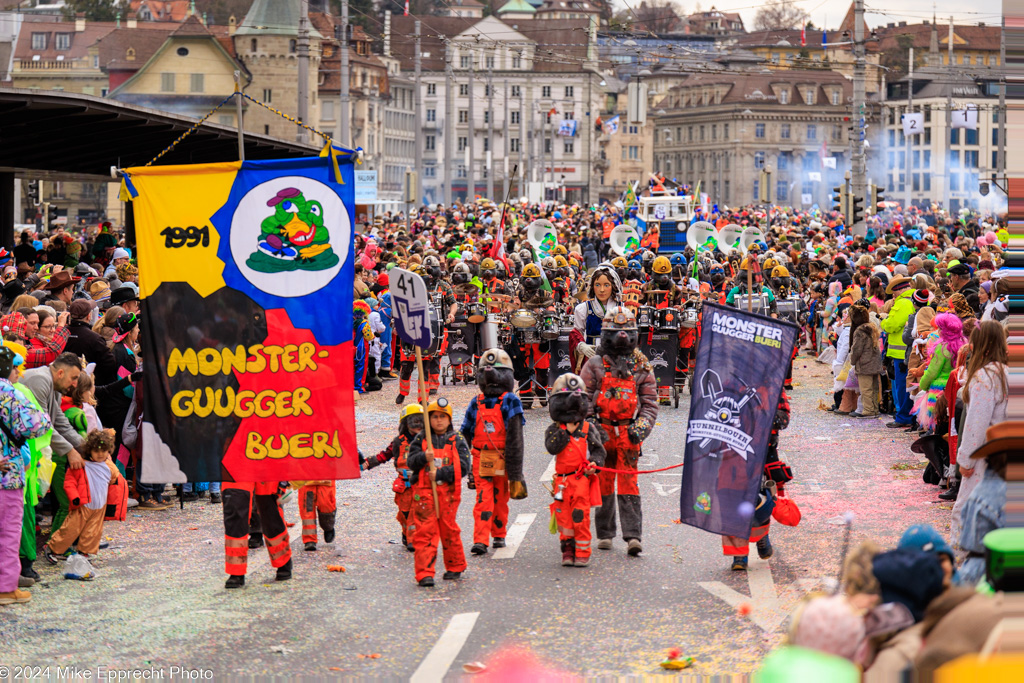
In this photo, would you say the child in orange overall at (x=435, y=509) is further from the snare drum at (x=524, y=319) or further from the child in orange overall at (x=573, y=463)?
the snare drum at (x=524, y=319)

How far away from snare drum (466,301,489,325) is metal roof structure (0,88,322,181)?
15.7 ft

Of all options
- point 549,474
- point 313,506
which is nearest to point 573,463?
point 313,506

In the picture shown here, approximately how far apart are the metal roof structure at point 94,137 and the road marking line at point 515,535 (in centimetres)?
780

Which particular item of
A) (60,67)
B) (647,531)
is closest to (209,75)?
(60,67)

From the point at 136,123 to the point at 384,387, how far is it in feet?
16.6

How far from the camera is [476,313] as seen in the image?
57.0 feet

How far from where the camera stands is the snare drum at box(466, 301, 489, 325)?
57.0 ft

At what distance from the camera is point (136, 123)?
62.0 ft

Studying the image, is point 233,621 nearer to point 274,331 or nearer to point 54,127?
point 274,331

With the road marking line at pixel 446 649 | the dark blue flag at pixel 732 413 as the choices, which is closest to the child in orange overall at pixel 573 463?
the dark blue flag at pixel 732 413

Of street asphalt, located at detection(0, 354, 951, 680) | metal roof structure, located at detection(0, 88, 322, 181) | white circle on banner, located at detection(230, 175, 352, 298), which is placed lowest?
street asphalt, located at detection(0, 354, 951, 680)

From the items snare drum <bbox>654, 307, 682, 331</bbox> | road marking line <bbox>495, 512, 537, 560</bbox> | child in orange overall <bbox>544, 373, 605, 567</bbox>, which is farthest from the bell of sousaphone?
child in orange overall <bbox>544, 373, 605, 567</bbox>

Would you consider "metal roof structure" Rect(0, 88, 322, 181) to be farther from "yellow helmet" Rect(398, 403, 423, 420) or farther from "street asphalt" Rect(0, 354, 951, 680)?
"yellow helmet" Rect(398, 403, 423, 420)

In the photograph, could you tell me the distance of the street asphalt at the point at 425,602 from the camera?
24.5ft
